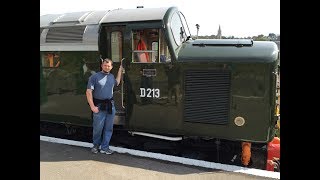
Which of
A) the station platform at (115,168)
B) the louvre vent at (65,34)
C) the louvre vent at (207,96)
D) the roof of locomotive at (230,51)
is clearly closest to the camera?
the station platform at (115,168)

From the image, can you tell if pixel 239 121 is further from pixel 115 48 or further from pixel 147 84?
pixel 115 48

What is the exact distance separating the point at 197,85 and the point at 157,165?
144cm

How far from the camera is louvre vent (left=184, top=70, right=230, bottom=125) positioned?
5230 mm

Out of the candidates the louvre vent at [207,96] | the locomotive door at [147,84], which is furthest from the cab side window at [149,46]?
the louvre vent at [207,96]

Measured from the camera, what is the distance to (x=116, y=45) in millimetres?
5898

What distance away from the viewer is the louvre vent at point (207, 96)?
5230mm

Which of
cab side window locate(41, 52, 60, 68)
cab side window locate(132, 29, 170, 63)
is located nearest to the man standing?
cab side window locate(132, 29, 170, 63)

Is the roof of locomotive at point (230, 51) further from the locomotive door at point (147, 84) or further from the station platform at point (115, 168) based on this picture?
the station platform at point (115, 168)

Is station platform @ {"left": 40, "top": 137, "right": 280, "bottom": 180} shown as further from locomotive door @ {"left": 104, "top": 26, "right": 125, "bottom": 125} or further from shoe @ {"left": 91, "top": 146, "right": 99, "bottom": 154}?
locomotive door @ {"left": 104, "top": 26, "right": 125, "bottom": 125}

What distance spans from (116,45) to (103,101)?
3.56 ft

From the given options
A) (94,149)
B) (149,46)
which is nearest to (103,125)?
(94,149)

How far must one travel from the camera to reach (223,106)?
17.2 ft

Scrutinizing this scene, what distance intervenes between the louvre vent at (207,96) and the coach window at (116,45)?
1.36 meters
